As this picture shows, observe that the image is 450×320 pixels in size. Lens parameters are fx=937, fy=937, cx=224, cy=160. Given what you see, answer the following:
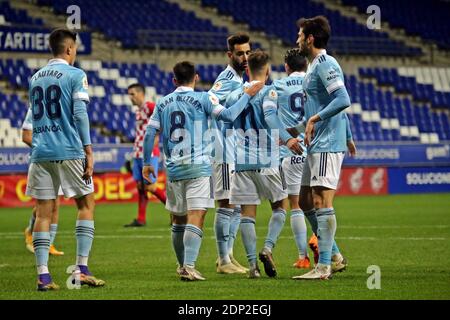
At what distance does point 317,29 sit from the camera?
8.66 m

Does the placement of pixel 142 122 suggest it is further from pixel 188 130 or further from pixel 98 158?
pixel 188 130

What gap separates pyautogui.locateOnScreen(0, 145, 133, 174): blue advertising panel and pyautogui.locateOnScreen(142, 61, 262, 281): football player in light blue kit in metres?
13.8

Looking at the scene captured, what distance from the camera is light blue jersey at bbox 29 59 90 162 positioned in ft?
26.7

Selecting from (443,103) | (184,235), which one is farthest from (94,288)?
(443,103)

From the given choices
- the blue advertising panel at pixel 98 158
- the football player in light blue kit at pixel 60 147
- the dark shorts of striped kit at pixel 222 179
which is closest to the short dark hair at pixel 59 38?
the football player in light blue kit at pixel 60 147

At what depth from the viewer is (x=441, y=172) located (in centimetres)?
2672

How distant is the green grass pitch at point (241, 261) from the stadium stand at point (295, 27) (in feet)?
48.6

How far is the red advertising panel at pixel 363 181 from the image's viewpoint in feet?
83.2

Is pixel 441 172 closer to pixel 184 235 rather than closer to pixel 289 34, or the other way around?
pixel 289 34

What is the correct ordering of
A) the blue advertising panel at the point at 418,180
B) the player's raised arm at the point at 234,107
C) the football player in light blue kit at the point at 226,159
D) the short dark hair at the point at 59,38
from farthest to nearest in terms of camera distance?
the blue advertising panel at the point at 418,180
the football player in light blue kit at the point at 226,159
the player's raised arm at the point at 234,107
the short dark hair at the point at 59,38

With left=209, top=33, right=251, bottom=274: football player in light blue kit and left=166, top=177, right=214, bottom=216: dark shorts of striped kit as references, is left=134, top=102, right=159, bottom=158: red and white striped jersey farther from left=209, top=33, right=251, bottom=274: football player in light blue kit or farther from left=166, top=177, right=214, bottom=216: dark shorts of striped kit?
left=166, top=177, right=214, bottom=216: dark shorts of striped kit

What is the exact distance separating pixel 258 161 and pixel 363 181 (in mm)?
16792

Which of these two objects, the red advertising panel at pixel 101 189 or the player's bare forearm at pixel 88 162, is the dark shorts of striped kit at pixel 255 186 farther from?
the red advertising panel at pixel 101 189
